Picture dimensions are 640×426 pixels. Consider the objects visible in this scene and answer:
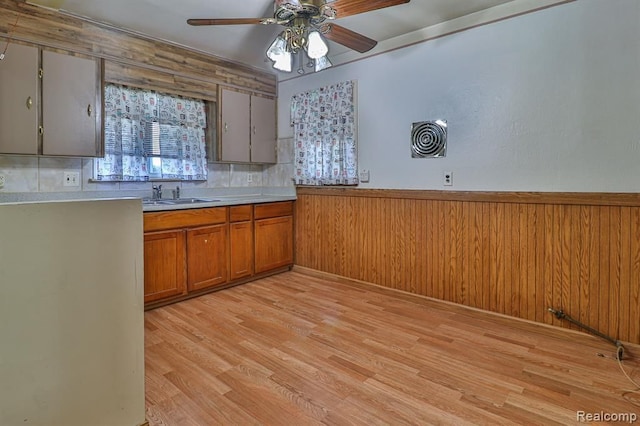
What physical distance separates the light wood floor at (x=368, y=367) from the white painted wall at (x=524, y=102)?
1087mm

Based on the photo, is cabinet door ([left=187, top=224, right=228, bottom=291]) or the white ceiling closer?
the white ceiling

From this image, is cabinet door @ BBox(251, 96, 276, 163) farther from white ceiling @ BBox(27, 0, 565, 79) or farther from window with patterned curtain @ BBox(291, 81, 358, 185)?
white ceiling @ BBox(27, 0, 565, 79)

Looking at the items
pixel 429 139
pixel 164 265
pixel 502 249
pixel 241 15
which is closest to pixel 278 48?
pixel 241 15

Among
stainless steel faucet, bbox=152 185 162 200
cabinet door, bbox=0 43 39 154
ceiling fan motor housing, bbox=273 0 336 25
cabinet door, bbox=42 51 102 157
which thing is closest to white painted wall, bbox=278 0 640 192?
ceiling fan motor housing, bbox=273 0 336 25

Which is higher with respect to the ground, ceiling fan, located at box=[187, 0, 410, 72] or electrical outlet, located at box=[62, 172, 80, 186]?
ceiling fan, located at box=[187, 0, 410, 72]

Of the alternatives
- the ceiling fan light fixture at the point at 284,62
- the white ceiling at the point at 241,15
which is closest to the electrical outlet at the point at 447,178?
the white ceiling at the point at 241,15

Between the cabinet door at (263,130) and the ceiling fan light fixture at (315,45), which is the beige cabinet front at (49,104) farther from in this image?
the ceiling fan light fixture at (315,45)

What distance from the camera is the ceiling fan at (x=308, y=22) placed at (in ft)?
6.63

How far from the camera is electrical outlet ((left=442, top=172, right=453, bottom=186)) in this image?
9.80ft

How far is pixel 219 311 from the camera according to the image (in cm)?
296

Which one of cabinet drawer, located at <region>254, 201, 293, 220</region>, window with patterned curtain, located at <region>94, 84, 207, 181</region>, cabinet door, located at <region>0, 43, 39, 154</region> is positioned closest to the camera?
cabinet door, located at <region>0, 43, 39, 154</region>

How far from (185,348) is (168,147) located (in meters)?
2.07

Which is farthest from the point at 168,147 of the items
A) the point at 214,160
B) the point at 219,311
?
the point at 219,311

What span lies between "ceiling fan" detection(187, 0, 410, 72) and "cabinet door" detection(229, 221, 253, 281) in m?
1.70
